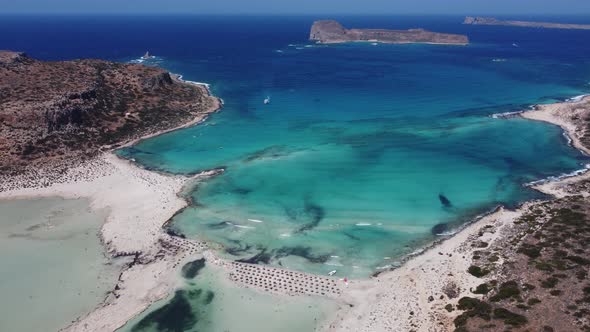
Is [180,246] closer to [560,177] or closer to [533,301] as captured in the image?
[533,301]

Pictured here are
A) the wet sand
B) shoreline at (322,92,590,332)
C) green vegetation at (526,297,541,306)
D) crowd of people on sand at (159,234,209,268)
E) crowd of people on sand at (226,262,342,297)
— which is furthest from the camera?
crowd of people on sand at (159,234,209,268)

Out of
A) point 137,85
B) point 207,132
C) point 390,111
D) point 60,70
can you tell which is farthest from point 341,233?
point 60,70

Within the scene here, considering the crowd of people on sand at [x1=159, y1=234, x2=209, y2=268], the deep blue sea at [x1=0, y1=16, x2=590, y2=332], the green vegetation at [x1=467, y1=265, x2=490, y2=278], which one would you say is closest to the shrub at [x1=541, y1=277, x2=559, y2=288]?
the green vegetation at [x1=467, y1=265, x2=490, y2=278]

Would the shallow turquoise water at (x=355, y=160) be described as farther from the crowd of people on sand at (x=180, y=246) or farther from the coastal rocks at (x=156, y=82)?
the coastal rocks at (x=156, y=82)

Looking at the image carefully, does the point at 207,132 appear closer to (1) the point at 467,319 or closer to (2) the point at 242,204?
(2) the point at 242,204

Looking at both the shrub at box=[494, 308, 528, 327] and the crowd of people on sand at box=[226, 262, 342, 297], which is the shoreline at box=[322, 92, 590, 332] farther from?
the shrub at box=[494, 308, 528, 327]

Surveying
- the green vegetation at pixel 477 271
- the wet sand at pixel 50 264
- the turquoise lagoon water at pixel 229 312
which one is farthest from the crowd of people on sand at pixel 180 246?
the green vegetation at pixel 477 271
